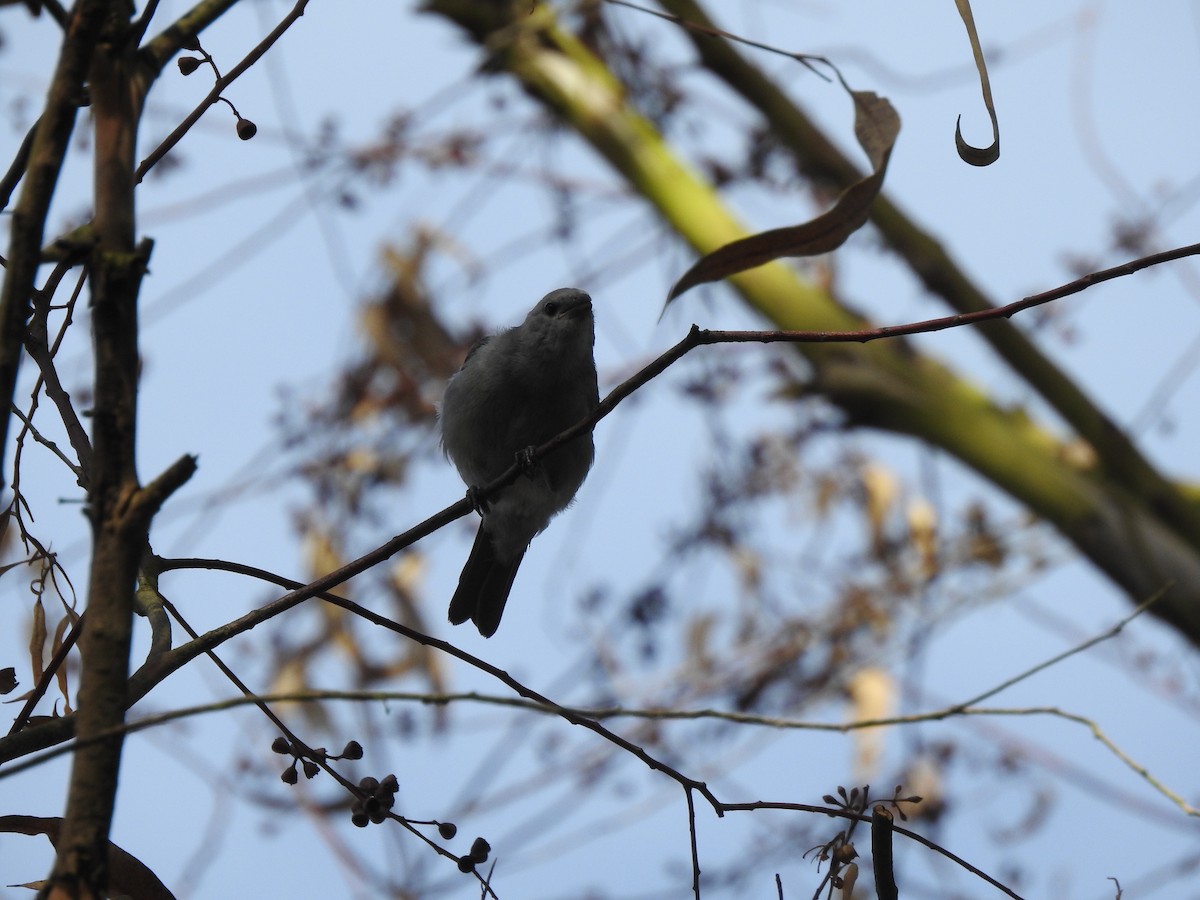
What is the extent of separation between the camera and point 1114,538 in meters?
6.30

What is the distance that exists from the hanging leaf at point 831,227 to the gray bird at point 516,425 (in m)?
2.15

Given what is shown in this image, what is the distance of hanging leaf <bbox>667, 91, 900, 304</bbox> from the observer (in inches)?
74.6

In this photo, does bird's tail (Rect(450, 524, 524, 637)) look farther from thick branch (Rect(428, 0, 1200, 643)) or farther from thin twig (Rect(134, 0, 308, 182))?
thin twig (Rect(134, 0, 308, 182))

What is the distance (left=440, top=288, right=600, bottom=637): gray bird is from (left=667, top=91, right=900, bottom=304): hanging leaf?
215 cm

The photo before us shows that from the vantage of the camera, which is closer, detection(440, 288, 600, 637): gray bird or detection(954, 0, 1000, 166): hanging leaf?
detection(954, 0, 1000, 166): hanging leaf

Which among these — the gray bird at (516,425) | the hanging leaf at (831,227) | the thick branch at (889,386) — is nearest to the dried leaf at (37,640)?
the hanging leaf at (831,227)

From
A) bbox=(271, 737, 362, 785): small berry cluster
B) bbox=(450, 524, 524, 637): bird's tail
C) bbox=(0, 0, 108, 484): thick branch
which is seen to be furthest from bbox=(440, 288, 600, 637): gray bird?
bbox=(0, 0, 108, 484): thick branch

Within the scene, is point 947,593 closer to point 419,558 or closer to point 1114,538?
point 1114,538

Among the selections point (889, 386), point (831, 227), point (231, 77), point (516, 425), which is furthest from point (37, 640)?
point (889, 386)

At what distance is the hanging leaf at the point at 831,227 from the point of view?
1.89m

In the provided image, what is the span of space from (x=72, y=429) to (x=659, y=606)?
4617mm

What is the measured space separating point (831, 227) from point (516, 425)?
2259 mm

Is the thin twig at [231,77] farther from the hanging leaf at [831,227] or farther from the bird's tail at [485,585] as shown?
the bird's tail at [485,585]

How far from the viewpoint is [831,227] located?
196cm
